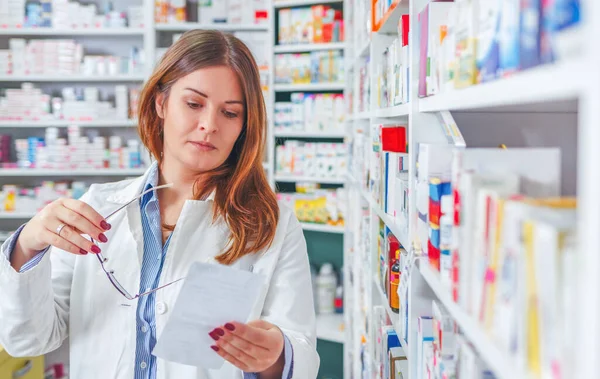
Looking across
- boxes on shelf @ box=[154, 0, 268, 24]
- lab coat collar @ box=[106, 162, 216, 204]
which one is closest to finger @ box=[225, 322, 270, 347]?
lab coat collar @ box=[106, 162, 216, 204]

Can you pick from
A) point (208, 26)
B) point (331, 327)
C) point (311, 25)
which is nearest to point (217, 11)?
point (208, 26)

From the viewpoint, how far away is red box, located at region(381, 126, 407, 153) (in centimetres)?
197

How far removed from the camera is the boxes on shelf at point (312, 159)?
407cm

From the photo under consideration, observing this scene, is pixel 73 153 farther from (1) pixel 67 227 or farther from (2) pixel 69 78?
(1) pixel 67 227

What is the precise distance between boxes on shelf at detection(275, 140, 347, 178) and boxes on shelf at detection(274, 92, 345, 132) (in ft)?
0.38

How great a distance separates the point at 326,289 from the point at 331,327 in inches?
12.0

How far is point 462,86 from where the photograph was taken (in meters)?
1.00

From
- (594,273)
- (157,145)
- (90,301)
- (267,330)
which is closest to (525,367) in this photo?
(594,273)

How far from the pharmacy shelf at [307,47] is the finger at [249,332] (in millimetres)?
2926

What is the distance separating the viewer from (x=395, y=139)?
1.97 m

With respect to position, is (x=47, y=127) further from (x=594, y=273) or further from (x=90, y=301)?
(x=594, y=273)

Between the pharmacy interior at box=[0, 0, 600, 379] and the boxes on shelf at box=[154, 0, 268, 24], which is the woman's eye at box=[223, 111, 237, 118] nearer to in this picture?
the pharmacy interior at box=[0, 0, 600, 379]

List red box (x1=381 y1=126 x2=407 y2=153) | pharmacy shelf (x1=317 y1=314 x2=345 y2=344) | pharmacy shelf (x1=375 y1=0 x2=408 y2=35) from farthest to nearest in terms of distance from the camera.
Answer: pharmacy shelf (x1=317 y1=314 x2=345 y2=344) → red box (x1=381 y1=126 x2=407 y2=153) → pharmacy shelf (x1=375 y1=0 x2=408 y2=35)

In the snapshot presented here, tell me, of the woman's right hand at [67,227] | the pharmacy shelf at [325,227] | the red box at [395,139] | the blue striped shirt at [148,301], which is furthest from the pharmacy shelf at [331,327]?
the woman's right hand at [67,227]
